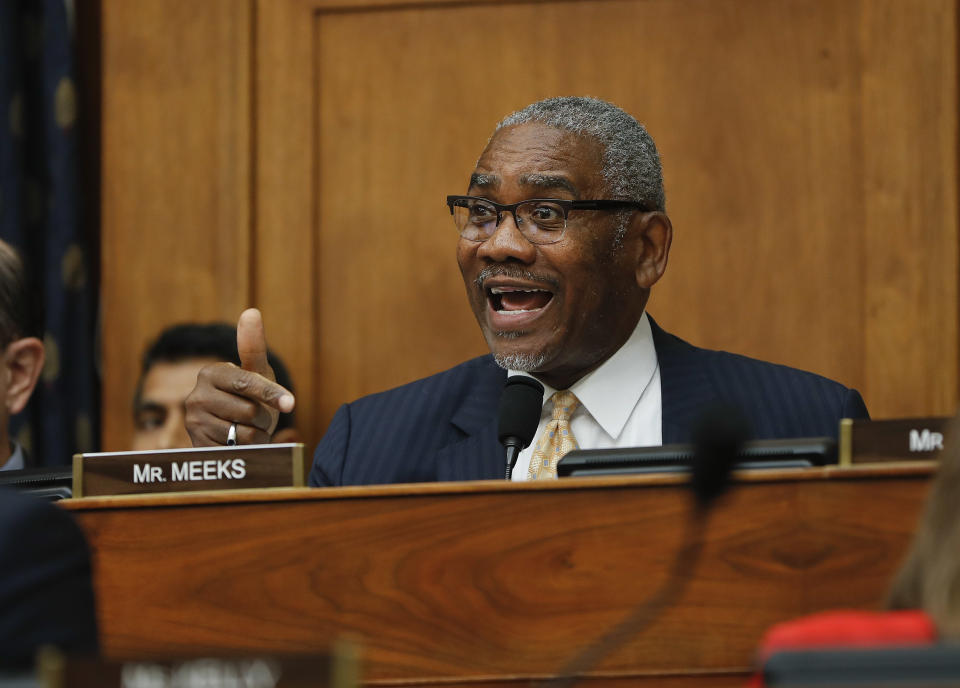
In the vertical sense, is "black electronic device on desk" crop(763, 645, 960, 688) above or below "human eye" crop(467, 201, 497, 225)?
below

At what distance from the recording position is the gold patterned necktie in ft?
7.30

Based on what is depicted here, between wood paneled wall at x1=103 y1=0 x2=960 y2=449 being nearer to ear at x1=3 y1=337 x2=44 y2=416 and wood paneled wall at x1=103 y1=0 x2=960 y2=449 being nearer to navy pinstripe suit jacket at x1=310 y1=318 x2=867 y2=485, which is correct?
navy pinstripe suit jacket at x1=310 y1=318 x2=867 y2=485

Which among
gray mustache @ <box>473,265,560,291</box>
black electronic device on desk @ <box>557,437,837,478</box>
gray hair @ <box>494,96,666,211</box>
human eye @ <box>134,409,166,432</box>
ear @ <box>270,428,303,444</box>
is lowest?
ear @ <box>270,428,303,444</box>

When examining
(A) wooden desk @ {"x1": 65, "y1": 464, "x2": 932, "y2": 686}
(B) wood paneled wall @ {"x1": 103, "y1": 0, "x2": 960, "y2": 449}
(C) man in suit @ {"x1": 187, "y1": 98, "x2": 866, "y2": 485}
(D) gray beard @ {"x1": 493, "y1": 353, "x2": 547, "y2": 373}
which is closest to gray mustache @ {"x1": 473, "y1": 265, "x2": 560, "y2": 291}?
(C) man in suit @ {"x1": 187, "y1": 98, "x2": 866, "y2": 485}

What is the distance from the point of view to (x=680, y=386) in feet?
7.75

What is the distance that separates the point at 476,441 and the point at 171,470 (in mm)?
710

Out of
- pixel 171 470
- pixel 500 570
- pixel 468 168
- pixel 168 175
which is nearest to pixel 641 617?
pixel 500 570

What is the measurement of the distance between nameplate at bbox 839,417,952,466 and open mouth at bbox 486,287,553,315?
36.1 inches

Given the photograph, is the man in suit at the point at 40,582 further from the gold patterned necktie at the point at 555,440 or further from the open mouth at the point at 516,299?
the open mouth at the point at 516,299

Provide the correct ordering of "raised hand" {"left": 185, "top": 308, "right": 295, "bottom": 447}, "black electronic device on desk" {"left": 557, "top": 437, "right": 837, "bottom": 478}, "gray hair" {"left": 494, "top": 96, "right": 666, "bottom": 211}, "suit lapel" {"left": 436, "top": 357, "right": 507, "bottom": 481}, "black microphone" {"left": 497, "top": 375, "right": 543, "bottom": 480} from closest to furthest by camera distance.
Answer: "black electronic device on desk" {"left": 557, "top": 437, "right": 837, "bottom": 478}
"black microphone" {"left": 497, "top": 375, "right": 543, "bottom": 480}
"raised hand" {"left": 185, "top": 308, "right": 295, "bottom": 447}
"suit lapel" {"left": 436, "top": 357, "right": 507, "bottom": 481}
"gray hair" {"left": 494, "top": 96, "right": 666, "bottom": 211}

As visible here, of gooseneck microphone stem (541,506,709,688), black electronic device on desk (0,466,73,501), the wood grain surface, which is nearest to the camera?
gooseneck microphone stem (541,506,709,688)

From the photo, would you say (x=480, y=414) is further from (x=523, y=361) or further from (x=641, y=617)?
(x=641, y=617)

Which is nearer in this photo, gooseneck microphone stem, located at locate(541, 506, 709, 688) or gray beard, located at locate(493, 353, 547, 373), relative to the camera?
Answer: gooseneck microphone stem, located at locate(541, 506, 709, 688)

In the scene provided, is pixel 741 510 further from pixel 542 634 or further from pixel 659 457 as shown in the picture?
pixel 542 634
